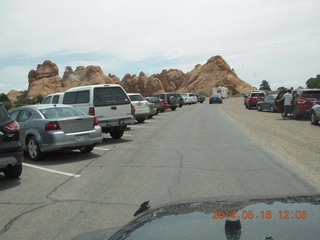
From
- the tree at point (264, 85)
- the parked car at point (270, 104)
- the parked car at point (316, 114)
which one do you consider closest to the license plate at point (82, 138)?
the parked car at point (316, 114)

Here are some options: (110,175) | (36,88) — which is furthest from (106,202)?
(36,88)

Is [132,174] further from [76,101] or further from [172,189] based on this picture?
[76,101]

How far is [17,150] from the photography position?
24.4 feet

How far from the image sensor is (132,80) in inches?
5098

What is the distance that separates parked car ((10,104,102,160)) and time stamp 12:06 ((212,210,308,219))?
313 inches

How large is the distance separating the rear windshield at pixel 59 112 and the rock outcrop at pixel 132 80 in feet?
322

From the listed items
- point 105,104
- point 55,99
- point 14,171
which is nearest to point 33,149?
point 14,171

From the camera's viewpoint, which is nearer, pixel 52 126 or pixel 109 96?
pixel 52 126

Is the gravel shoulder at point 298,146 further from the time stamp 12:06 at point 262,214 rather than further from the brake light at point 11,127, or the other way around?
the brake light at point 11,127

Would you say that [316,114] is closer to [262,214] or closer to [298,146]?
[298,146]

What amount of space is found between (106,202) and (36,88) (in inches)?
4336

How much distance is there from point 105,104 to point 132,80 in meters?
117
